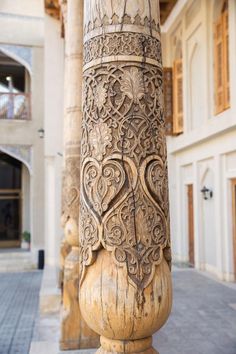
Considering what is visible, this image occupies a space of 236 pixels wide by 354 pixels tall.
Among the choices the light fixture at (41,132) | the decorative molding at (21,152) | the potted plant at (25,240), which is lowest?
the potted plant at (25,240)

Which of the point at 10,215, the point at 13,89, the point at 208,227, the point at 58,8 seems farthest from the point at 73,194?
the point at 13,89

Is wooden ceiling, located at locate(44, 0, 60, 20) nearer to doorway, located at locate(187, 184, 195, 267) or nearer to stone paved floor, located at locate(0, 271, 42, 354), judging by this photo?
doorway, located at locate(187, 184, 195, 267)

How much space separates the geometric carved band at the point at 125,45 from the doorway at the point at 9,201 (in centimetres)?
1226

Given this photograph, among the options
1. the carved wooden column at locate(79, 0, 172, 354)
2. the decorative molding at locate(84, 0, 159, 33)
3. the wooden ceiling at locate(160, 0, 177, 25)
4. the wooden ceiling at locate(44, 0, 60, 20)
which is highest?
the wooden ceiling at locate(44, 0, 60, 20)

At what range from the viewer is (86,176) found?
5.06 feet

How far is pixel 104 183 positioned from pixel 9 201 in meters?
12.6

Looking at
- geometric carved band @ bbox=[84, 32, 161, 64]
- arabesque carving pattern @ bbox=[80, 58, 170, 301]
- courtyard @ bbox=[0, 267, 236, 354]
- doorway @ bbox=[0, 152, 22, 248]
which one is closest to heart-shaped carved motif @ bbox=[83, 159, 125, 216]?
arabesque carving pattern @ bbox=[80, 58, 170, 301]

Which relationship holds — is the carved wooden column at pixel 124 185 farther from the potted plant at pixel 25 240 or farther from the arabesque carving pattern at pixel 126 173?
the potted plant at pixel 25 240

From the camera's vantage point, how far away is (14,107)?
38.7 feet

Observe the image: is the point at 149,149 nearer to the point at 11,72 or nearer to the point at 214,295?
the point at 214,295

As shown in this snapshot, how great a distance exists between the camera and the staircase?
433 inches

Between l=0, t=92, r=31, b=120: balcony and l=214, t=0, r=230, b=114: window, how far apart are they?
20.6 feet

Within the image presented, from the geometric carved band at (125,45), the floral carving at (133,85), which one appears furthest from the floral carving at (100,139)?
the geometric carved band at (125,45)

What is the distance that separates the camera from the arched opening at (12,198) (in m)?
13.2
